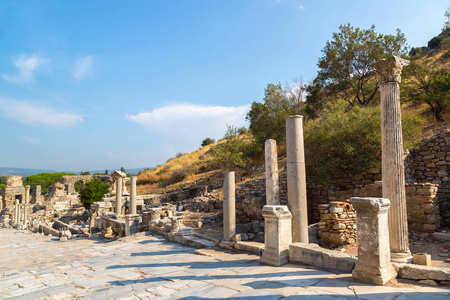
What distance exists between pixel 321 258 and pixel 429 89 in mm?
20158

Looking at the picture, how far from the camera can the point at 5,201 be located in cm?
3819

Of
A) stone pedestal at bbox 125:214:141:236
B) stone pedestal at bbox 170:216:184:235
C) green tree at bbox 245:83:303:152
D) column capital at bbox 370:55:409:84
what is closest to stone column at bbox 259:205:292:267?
column capital at bbox 370:55:409:84

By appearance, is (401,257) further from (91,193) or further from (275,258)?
(91,193)

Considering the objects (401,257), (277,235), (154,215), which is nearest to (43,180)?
(154,215)

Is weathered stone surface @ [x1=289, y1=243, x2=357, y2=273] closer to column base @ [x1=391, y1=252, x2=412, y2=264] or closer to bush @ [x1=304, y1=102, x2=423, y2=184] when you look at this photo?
column base @ [x1=391, y1=252, x2=412, y2=264]

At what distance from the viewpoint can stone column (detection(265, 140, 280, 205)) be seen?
8.95 meters

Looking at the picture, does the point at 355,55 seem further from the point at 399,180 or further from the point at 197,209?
the point at 399,180

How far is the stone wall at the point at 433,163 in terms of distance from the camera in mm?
12586

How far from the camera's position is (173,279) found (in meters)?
5.87

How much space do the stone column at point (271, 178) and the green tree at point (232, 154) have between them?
19099 mm

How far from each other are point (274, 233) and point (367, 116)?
11754 mm

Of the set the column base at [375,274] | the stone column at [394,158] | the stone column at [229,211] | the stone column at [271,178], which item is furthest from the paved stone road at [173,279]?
the stone column at [271,178]

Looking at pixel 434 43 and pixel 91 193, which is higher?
pixel 434 43

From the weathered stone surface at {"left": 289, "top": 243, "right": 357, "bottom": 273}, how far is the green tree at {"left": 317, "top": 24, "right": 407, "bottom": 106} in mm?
19353
